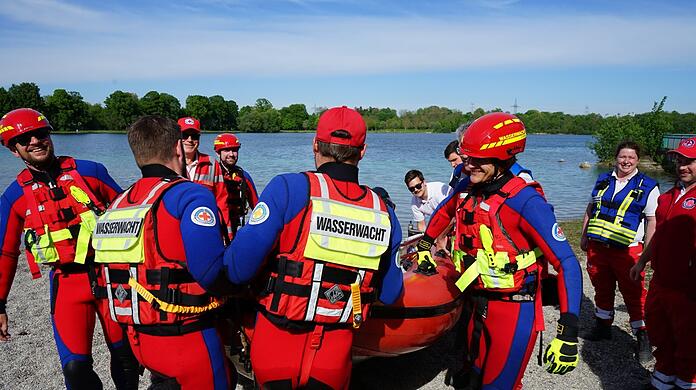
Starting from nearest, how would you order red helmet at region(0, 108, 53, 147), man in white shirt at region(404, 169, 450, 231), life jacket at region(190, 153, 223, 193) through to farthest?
red helmet at region(0, 108, 53, 147) → life jacket at region(190, 153, 223, 193) → man in white shirt at region(404, 169, 450, 231)

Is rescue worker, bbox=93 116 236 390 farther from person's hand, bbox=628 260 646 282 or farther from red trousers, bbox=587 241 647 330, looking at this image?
red trousers, bbox=587 241 647 330

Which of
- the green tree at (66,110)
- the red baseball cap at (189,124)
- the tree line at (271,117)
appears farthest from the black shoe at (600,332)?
the green tree at (66,110)

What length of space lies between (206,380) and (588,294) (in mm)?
4911

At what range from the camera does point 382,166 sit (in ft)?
83.4

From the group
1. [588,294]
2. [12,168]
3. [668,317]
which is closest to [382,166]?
[12,168]

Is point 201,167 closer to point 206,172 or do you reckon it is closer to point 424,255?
point 206,172

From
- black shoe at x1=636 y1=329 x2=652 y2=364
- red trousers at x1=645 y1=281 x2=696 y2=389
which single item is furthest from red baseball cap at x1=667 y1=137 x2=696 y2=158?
black shoe at x1=636 y1=329 x2=652 y2=364

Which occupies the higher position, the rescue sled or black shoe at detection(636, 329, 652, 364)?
the rescue sled

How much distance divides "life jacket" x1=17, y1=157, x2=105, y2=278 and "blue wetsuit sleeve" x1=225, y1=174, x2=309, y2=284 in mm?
1226

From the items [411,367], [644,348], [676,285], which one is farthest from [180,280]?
[644,348]

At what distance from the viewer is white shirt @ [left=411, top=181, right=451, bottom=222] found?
5.35 metres

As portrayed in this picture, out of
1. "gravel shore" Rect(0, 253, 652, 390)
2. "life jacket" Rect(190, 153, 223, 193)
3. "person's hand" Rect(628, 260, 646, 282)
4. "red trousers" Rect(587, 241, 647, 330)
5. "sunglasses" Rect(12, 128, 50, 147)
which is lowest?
"gravel shore" Rect(0, 253, 652, 390)

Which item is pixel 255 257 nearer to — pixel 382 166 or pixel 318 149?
pixel 318 149

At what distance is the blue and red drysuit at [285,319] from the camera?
1848 millimetres
